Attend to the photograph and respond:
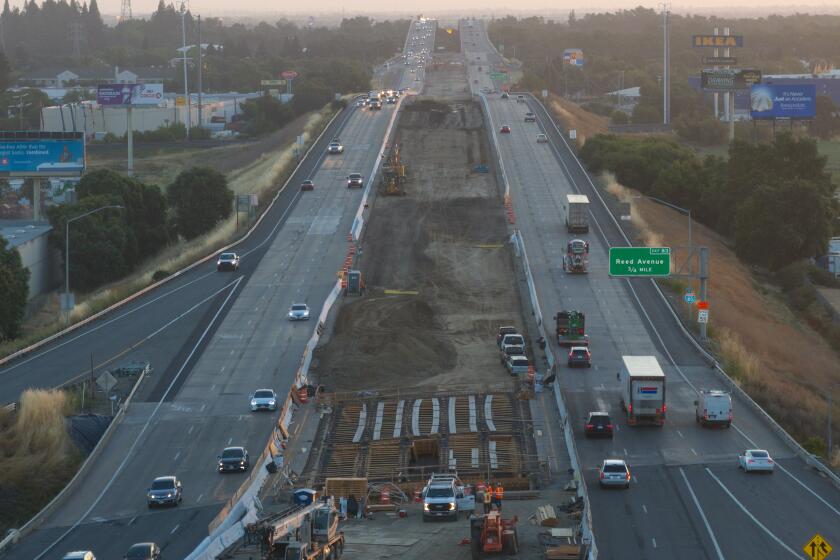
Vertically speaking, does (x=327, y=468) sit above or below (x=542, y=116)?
below

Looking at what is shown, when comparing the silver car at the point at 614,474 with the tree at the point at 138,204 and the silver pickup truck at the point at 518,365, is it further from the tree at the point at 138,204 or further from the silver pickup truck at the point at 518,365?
the tree at the point at 138,204

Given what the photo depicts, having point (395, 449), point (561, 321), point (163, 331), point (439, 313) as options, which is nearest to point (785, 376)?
point (561, 321)

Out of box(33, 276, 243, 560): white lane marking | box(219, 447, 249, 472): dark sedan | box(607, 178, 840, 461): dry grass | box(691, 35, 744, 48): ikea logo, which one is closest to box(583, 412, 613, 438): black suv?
box(607, 178, 840, 461): dry grass

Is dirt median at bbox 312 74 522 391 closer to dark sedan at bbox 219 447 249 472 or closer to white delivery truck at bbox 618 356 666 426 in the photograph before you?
white delivery truck at bbox 618 356 666 426

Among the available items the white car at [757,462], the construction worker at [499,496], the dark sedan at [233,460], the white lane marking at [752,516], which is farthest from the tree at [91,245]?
the white car at [757,462]

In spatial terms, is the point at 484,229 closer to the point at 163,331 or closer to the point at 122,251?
the point at 122,251

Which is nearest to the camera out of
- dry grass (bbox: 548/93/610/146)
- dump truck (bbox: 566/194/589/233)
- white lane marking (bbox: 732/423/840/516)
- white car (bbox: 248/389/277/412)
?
white lane marking (bbox: 732/423/840/516)

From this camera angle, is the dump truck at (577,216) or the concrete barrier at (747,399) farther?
the dump truck at (577,216)
